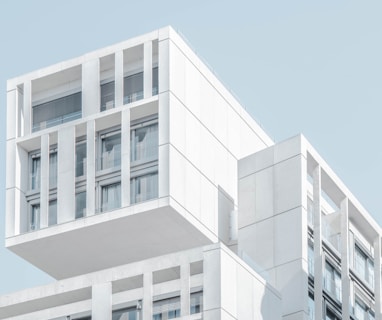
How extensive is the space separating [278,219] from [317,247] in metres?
2.98

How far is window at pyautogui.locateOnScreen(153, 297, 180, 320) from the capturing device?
3324 inches

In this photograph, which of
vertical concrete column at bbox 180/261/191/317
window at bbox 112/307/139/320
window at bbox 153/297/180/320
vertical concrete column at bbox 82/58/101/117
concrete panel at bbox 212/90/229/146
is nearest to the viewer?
vertical concrete column at bbox 180/261/191/317

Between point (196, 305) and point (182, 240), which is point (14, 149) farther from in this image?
point (196, 305)

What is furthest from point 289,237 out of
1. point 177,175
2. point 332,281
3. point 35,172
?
point 35,172

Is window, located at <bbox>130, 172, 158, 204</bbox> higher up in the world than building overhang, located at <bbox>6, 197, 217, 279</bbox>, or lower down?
higher up

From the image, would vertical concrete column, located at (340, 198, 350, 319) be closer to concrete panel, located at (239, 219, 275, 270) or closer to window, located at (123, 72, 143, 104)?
concrete panel, located at (239, 219, 275, 270)

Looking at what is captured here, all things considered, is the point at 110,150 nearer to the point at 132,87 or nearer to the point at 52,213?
the point at 132,87

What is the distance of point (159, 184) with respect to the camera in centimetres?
9462

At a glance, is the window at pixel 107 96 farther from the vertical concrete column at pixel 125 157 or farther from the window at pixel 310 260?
the window at pixel 310 260

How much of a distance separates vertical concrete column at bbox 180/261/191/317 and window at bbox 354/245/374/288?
22.2m

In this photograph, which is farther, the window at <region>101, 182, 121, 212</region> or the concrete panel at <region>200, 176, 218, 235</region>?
the concrete panel at <region>200, 176, 218, 235</region>

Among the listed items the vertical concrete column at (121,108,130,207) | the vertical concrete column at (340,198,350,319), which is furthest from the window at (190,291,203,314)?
the vertical concrete column at (340,198,350,319)

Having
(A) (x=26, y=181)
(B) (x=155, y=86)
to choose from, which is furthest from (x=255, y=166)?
(A) (x=26, y=181)

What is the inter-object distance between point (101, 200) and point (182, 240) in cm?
567
